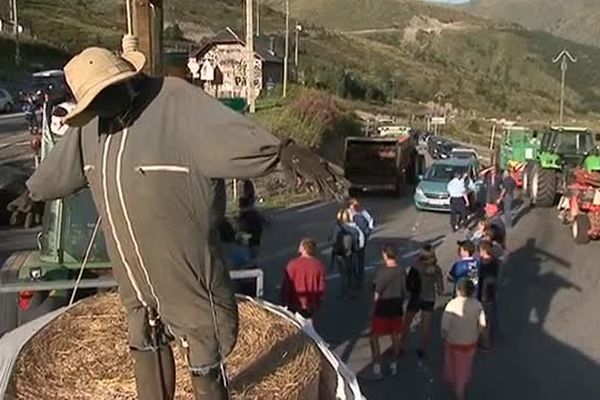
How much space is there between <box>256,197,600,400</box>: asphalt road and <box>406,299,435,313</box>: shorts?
1.85ft

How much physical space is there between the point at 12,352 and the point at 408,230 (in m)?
16.9

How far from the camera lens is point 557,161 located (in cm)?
2367

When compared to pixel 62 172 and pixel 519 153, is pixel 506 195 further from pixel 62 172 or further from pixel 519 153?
pixel 62 172

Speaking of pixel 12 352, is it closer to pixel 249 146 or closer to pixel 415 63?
pixel 249 146

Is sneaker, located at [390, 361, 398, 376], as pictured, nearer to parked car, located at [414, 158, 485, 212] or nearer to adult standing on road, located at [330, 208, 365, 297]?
adult standing on road, located at [330, 208, 365, 297]

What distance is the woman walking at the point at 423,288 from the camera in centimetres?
1055

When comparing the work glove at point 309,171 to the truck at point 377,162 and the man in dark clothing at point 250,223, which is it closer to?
the man in dark clothing at point 250,223

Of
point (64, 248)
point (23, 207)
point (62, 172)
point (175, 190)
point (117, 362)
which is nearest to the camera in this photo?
point (175, 190)

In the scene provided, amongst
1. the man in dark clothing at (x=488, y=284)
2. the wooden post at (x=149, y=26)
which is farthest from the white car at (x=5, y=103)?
the wooden post at (x=149, y=26)

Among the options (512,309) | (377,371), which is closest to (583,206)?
(512,309)

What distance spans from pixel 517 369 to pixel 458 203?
943 centimetres

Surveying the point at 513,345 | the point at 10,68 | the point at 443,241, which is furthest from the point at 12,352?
the point at 10,68

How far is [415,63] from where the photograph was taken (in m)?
127

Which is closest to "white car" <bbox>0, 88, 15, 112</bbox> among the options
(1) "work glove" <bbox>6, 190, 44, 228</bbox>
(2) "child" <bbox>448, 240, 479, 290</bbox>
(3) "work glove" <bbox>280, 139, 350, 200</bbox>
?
(2) "child" <bbox>448, 240, 479, 290</bbox>
